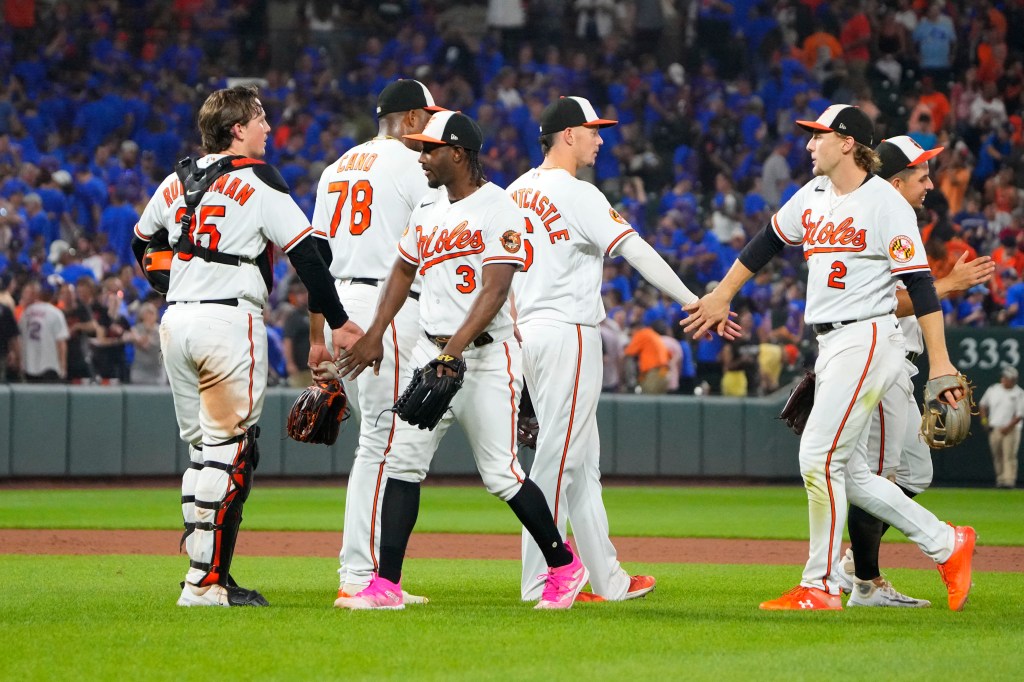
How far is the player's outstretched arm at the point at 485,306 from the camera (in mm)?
5355

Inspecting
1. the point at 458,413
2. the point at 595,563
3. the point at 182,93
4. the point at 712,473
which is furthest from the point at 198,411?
the point at 182,93

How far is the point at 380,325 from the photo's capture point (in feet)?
18.5

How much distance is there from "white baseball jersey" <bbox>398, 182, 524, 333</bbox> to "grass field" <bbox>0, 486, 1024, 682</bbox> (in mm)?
1167

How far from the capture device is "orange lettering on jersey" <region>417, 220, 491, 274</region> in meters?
5.52

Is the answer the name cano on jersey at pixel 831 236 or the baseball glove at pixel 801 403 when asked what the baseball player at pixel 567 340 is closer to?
the name cano on jersey at pixel 831 236

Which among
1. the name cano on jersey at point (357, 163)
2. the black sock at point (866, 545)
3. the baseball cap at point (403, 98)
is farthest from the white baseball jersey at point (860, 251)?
the name cano on jersey at point (357, 163)

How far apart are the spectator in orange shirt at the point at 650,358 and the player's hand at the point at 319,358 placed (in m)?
9.94

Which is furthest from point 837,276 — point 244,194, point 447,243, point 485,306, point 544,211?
point 244,194

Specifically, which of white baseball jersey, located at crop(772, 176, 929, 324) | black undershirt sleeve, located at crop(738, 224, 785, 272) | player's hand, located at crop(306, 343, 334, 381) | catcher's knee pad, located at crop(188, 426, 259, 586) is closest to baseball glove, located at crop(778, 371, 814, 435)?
white baseball jersey, located at crop(772, 176, 929, 324)

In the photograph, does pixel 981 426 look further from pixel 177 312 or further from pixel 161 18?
pixel 161 18

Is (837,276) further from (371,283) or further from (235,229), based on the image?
(235,229)

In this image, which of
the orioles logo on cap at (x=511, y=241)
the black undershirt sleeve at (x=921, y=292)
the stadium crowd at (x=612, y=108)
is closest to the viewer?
the orioles logo on cap at (x=511, y=241)

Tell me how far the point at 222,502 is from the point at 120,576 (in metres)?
1.94

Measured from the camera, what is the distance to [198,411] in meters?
5.82
